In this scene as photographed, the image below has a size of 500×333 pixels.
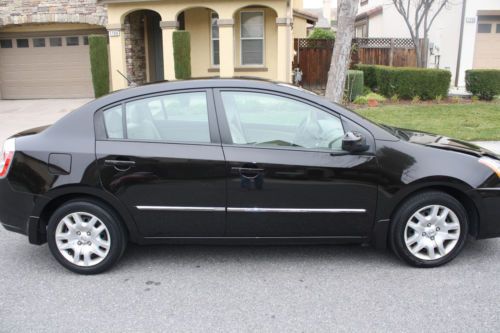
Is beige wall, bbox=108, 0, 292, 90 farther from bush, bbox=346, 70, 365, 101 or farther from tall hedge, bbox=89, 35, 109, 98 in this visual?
bush, bbox=346, 70, 365, 101

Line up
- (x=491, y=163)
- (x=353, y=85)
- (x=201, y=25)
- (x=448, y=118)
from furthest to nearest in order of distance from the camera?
(x=201, y=25), (x=353, y=85), (x=448, y=118), (x=491, y=163)

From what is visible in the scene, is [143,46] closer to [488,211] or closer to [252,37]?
[252,37]

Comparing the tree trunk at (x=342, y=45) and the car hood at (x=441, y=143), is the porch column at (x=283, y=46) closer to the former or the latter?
the tree trunk at (x=342, y=45)

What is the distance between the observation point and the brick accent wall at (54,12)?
640 inches

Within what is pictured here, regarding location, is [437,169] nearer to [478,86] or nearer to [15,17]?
[478,86]

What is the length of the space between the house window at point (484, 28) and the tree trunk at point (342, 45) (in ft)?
35.0

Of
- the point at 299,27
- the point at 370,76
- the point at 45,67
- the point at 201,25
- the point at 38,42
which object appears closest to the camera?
the point at 370,76

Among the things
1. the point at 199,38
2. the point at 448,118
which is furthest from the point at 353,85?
the point at 199,38

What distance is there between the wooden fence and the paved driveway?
1388cm

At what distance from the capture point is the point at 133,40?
16438 mm

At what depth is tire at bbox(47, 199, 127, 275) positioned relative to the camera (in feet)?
13.4

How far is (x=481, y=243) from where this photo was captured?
186 inches

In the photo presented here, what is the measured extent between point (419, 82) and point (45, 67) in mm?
12629

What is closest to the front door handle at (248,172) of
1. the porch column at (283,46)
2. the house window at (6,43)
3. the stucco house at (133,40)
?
the porch column at (283,46)
